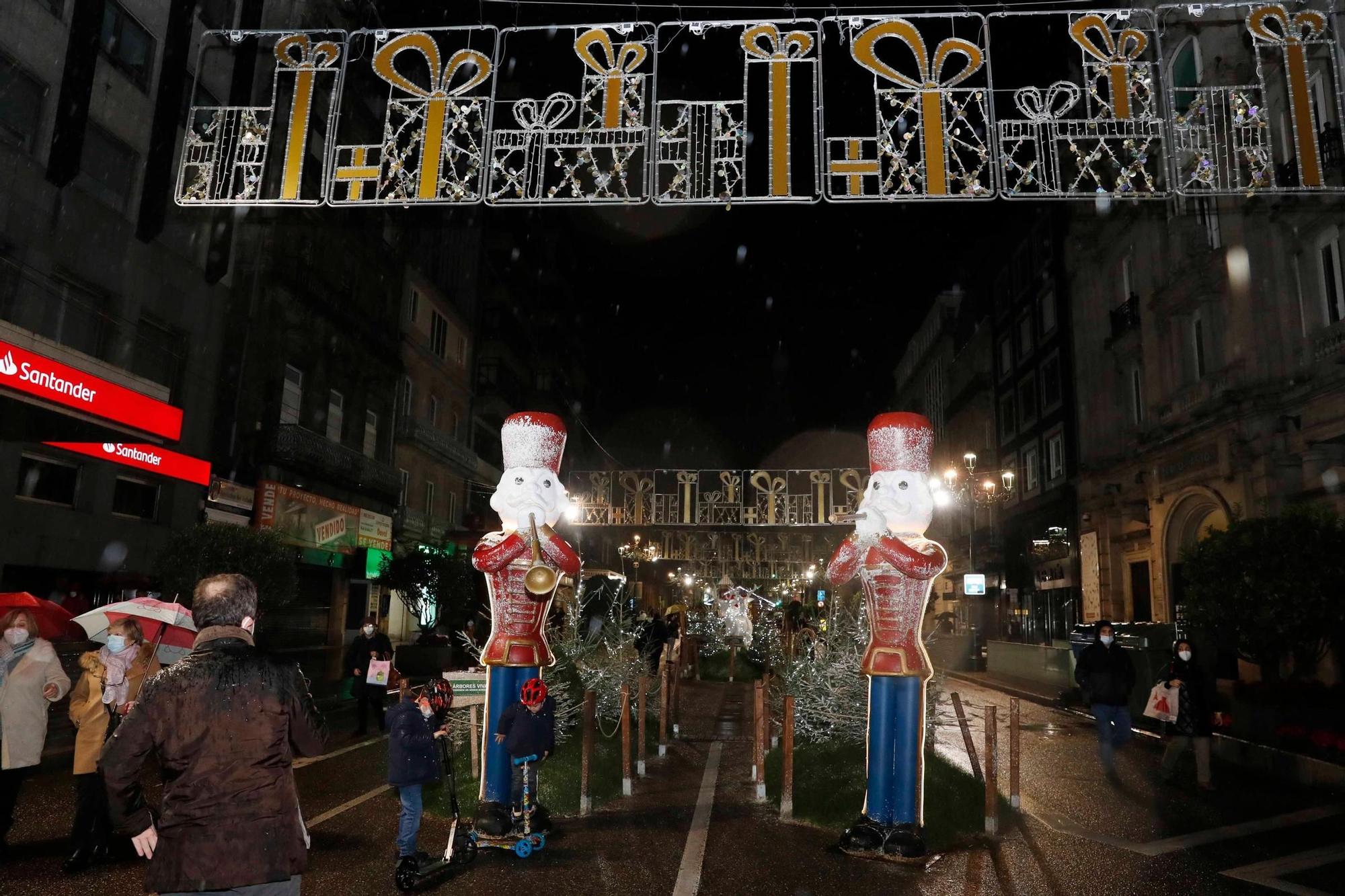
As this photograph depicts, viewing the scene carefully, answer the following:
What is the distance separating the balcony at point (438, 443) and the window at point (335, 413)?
12.2ft

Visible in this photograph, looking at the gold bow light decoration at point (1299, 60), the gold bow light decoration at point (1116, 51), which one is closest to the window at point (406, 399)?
the gold bow light decoration at point (1116, 51)

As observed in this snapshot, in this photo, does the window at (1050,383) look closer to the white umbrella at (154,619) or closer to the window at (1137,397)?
the window at (1137,397)

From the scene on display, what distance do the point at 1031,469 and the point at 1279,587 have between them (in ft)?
76.3

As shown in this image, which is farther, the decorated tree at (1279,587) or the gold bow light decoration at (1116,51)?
the decorated tree at (1279,587)

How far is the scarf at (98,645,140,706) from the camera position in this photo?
7.74m

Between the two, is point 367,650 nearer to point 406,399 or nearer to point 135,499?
point 135,499

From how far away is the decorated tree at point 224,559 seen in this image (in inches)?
639

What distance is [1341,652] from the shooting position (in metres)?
16.5

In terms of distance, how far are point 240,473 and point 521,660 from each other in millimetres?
17510

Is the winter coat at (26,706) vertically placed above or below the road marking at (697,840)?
above

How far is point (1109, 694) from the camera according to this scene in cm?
1095

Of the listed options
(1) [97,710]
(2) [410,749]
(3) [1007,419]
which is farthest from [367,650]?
(3) [1007,419]

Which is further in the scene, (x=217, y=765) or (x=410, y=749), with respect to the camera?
(x=410, y=749)

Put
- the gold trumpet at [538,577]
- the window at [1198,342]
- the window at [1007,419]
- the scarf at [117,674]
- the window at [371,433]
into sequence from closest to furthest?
the gold trumpet at [538,577], the scarf at [117,674], the window at [1198,342], the window at [371,433], the window at [1007,419]
